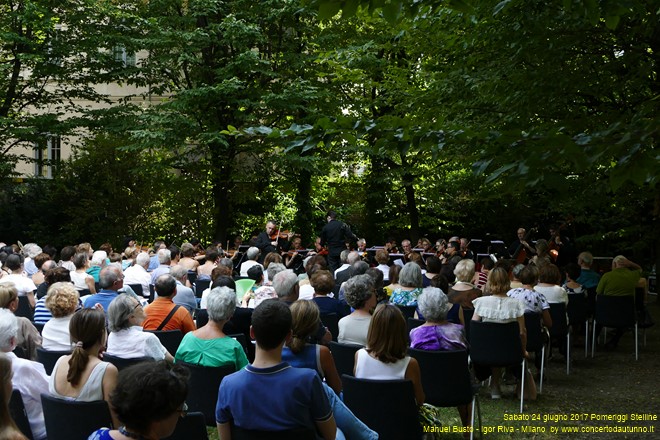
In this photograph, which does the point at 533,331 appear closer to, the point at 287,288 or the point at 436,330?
the point at 436,330

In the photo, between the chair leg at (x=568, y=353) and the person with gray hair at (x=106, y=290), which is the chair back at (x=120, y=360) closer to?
the person with gray hair at (x=106, y=290)

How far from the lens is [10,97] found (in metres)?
22.5

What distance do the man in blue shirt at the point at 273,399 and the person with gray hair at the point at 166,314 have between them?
3261mm

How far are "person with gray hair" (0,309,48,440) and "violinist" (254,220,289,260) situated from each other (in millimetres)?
12614

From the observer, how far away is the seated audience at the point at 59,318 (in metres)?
6.18

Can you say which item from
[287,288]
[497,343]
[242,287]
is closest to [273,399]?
[287,288]

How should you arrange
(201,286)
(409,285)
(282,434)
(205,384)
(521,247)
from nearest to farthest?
(282,434)
(205,384)
(409,285)
(201,286)
(521,247)

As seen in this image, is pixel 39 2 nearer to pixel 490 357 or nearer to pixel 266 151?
pixel 266 151

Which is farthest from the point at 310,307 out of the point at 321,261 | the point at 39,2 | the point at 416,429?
the point at 39,2

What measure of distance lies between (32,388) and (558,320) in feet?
22.1

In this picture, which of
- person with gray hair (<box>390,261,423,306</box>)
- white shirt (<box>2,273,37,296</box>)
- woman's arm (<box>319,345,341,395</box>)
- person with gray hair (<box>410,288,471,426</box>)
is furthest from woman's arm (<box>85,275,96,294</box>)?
woman's arm (<box>319,345,341,395</box>)

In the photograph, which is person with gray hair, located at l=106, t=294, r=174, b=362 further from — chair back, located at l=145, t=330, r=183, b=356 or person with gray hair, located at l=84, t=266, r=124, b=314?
person with gray hair, located at l=84, t=266, r=124, b=314

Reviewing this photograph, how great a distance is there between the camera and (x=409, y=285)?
838 centimetres

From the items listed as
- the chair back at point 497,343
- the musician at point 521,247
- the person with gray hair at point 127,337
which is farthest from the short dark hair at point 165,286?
the musician at point 521,247
